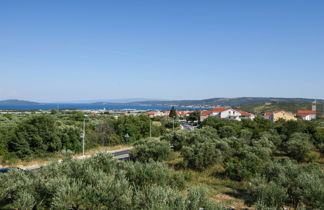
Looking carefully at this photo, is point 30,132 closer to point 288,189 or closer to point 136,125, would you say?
point 136,125

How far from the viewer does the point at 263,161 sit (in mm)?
19094

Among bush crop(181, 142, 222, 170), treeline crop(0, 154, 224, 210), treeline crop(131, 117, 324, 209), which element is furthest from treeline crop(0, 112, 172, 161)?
bush crop(181, 142, 222, 170)

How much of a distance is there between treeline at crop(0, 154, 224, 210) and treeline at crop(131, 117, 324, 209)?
2.77 meters

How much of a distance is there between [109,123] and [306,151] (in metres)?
25.8

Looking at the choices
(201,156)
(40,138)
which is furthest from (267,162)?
(40,138)

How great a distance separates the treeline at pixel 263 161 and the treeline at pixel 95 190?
9.09 ft

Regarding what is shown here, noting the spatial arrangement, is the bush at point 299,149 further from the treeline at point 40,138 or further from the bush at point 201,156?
the treeline at point 40,138

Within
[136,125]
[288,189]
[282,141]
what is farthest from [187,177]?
[136,125]

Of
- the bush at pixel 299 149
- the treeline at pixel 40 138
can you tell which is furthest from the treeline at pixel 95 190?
the bush at pixel 299 149

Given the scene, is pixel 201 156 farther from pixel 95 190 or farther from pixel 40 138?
pixel 40 138

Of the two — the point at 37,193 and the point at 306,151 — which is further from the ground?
the point at 37,193

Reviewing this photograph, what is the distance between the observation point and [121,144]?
36156mm

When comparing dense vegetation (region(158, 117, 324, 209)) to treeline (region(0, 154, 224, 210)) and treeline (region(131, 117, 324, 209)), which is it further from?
treeline (region(0, 154, 224, 210))

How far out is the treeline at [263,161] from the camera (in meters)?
9.89
